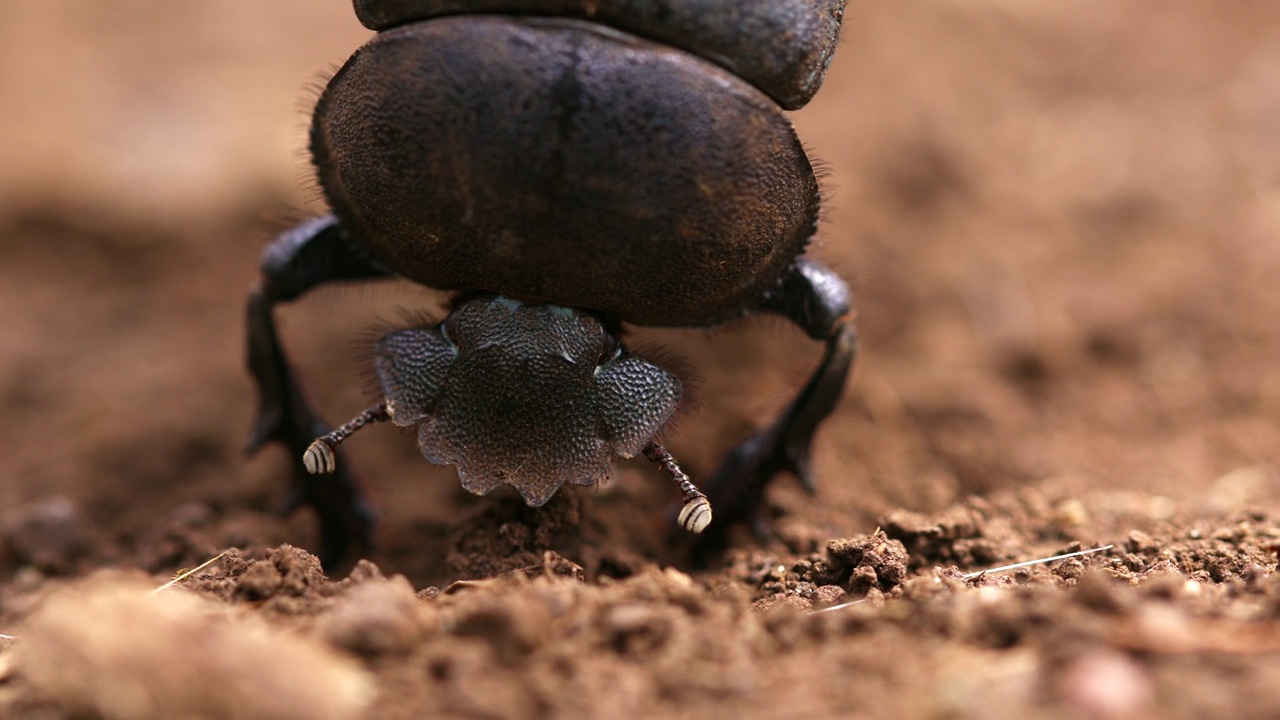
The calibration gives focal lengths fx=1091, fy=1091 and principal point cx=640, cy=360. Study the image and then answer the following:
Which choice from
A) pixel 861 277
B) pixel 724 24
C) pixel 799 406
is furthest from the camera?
pixel 861 277

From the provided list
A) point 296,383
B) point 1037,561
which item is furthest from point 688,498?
point 296,383

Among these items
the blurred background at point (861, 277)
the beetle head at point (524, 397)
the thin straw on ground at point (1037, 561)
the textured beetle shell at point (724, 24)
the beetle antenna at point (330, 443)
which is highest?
the textured beetle shell at point (724, 24)

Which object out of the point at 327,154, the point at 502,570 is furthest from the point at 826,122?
the point at 502,570

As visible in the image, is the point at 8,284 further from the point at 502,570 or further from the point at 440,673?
the point at 440,673

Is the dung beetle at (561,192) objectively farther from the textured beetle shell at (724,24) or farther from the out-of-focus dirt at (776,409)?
the out-of-focus dirt at (776,409)

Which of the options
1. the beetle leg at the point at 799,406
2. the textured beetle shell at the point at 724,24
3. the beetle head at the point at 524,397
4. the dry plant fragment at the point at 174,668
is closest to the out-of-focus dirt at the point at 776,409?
the dry plant fragment at the point at 174,668

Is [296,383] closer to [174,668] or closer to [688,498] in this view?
[688,498]
